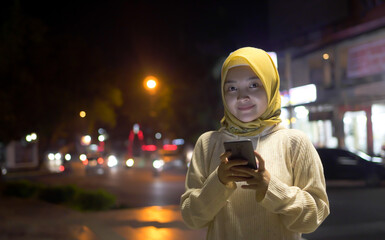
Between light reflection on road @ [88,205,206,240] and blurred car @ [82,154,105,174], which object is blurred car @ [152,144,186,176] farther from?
light reflection on road @ [88,205,206,240]

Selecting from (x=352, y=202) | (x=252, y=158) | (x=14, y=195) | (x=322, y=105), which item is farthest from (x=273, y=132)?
(x=322, y=105)

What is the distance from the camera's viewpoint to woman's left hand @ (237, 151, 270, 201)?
199cm

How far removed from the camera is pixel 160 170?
94.1 ft

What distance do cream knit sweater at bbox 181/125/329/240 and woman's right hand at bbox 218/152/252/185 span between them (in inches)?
2.4

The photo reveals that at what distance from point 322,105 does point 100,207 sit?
1364 cm

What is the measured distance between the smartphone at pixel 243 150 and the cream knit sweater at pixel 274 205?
0.19m

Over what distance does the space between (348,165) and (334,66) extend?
24.0 ft

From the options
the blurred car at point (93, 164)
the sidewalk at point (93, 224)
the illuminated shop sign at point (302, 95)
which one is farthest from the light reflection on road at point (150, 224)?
the blurred car at point (93, 164)

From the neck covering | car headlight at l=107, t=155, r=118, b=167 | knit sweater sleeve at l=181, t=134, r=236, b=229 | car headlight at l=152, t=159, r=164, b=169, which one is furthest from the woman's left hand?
car headlight at l=107, t=155, r=118, b=167

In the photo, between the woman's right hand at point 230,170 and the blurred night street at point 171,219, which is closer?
the woman's right hand at point 230,170

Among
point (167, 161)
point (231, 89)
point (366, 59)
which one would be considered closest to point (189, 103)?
point (167, 161)

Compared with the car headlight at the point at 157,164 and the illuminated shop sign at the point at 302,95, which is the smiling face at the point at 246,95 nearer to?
the illuminated shop sign at the point at 302,95

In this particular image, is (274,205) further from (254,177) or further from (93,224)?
(93,224)

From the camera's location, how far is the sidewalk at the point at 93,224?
966 cm
